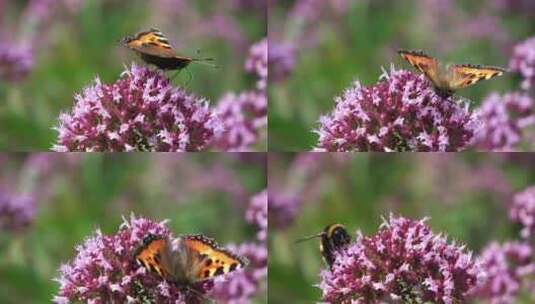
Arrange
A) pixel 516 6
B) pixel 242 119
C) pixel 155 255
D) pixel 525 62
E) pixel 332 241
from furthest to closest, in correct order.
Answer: pixel 516 6
pixel 525 62
pixel 242 119
pixel 332 241
pixel 155 255

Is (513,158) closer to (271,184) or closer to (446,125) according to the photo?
(271,184)

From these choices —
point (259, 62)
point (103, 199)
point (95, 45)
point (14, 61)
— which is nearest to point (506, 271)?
point (259, 62)

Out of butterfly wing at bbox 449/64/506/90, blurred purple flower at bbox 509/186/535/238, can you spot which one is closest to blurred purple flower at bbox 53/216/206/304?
butterfly wing at bbox 449/64/506/90

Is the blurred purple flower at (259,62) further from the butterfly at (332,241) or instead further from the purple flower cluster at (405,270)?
the purple flower cluster at (405,270)

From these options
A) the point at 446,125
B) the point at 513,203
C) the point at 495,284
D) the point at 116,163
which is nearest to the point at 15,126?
the point at 116,163

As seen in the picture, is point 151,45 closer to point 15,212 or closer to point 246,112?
point 246,112

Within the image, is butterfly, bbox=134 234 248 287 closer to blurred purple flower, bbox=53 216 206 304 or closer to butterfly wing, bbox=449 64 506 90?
blurred purple flower, bbox=53 216 206 304

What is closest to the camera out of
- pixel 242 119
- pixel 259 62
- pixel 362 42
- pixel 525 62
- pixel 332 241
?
pixel 332 241
